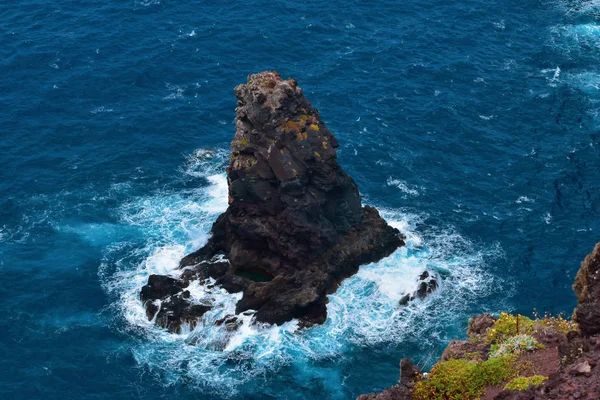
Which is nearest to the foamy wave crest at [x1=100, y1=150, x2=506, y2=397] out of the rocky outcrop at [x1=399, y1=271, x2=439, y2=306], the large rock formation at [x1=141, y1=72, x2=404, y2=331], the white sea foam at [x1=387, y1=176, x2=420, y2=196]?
the rocky outcrop at [x1=399, y1=271, x2=439, y2=306]

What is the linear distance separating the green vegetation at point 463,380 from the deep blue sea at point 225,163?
3635cm

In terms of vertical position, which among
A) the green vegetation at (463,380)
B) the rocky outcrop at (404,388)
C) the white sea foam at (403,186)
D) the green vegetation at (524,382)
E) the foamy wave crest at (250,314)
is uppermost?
the green vegetation at (524,382)

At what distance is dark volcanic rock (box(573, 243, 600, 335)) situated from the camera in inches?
2018

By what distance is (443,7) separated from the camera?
529 ft

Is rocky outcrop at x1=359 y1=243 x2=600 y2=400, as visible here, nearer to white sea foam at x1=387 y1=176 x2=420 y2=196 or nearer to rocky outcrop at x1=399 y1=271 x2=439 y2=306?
rocky outcrop at x1=399 y1=271 x2=439 y2=306

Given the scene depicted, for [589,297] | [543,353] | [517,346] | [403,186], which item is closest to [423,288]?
[403,186]

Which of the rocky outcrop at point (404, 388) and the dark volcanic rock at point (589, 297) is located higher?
the dark volcanic rock at point (589, 297)

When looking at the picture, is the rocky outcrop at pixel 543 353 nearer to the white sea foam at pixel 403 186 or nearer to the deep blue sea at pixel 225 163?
the deep blue sea at pixel 225 163

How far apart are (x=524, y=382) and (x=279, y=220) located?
181 feet

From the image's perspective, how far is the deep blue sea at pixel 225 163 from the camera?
98125 mm

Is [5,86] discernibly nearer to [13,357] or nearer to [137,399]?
[13,357]

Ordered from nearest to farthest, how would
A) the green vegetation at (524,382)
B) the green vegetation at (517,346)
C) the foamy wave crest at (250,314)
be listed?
1. the green vegetation at (524,382)
2. the green vegetation at (517,346)
3. the foamy wave crest at (250,314)

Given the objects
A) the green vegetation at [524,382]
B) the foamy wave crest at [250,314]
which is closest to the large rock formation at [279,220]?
the foamy wave crest at [250,314]

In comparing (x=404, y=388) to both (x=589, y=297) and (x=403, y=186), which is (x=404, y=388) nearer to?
(x=589, y=297)
